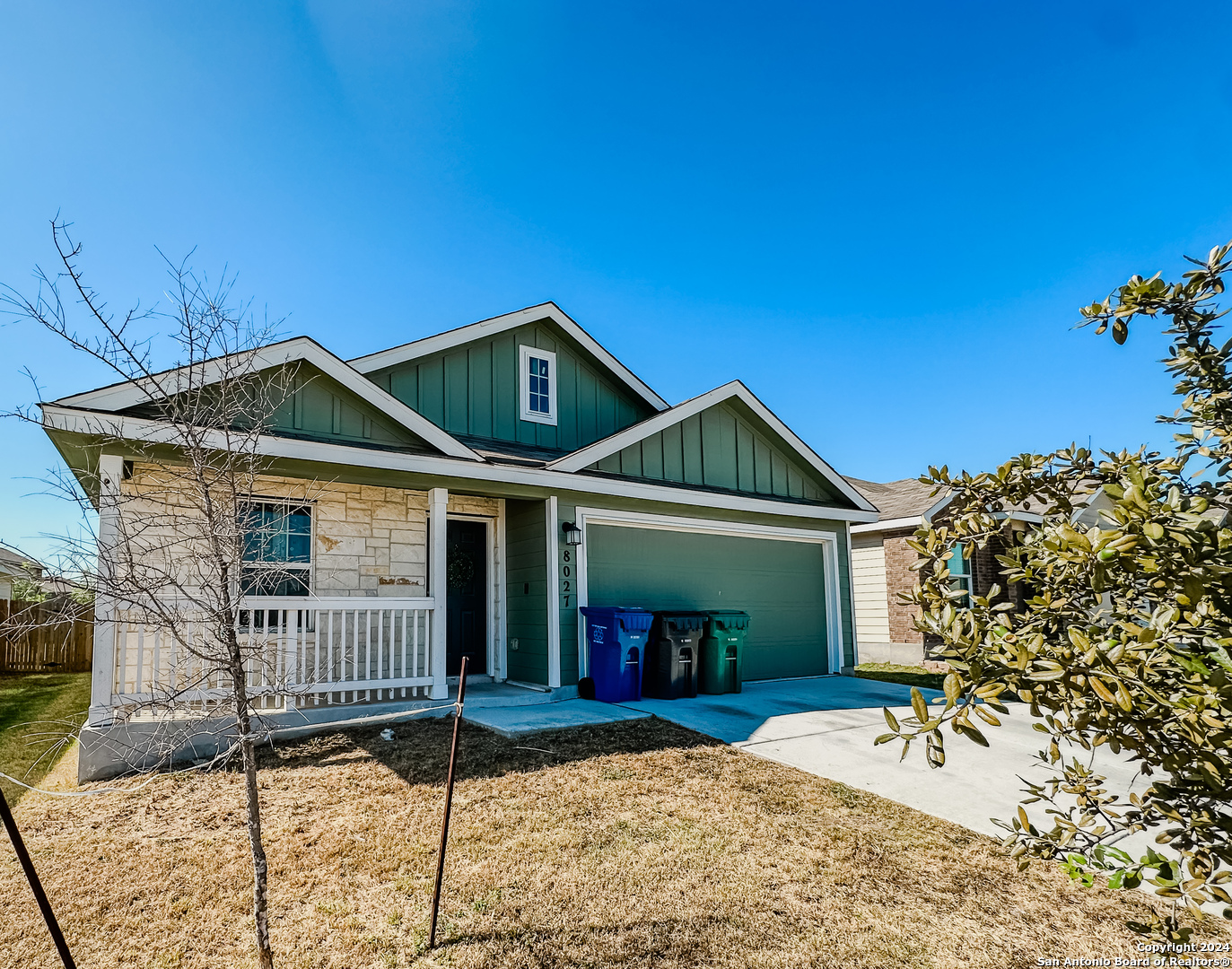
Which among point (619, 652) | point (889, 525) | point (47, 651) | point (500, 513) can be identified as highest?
point (500, 513)

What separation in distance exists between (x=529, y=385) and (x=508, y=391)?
0.45 m

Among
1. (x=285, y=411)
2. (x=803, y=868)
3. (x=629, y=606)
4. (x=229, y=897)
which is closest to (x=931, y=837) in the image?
(x=803, y=868)

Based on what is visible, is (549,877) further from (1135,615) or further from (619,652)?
(619,652)

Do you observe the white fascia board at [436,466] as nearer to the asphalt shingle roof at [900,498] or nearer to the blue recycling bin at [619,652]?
the blue recycling bin at [619,652]

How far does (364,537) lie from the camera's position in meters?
8.45

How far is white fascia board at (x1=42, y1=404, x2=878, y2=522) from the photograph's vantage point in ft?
19.6

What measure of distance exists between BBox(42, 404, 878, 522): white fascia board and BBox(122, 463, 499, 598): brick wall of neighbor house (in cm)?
85

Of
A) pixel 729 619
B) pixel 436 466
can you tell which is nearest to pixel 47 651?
pixel 436 466

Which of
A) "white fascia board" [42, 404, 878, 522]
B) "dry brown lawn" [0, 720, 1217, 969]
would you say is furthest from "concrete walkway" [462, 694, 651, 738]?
"white fascia board" [42, 404, 878, 522]

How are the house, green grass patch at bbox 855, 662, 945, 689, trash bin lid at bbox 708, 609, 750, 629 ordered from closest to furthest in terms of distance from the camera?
the house → trash bin lid at bbox 708, 609, 750, 629 → green grass patch at bbox 855, 662, 945, 689

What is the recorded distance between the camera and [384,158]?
9625 mm

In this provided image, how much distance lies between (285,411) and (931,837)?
23.6 feet

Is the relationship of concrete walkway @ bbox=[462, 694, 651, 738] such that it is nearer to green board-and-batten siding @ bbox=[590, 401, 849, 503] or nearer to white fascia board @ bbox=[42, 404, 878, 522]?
white fascia board @ bbox=[42, 404, 878, 522]

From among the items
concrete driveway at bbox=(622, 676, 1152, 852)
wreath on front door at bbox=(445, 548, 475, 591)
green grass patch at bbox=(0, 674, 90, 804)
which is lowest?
green grass patch at bbox=(0, 674, 90, 804)
